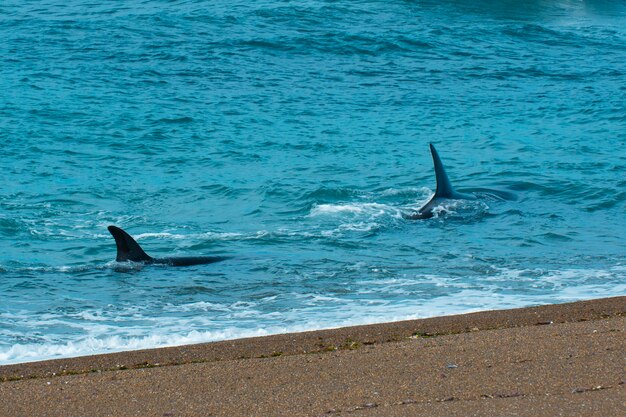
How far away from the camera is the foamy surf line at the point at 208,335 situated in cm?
721

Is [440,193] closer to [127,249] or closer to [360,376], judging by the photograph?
[127,249]

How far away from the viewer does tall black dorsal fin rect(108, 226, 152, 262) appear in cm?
1002

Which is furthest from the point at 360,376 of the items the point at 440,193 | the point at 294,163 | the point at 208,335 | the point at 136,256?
the point at 294,163

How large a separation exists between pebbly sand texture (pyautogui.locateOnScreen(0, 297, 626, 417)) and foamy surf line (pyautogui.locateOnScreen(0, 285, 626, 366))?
1.12 ft

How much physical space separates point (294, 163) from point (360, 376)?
1030 cm

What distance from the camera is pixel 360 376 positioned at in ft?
19.1

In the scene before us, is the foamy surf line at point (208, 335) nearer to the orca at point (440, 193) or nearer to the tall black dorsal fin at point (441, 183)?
the orca at point (440, 193)

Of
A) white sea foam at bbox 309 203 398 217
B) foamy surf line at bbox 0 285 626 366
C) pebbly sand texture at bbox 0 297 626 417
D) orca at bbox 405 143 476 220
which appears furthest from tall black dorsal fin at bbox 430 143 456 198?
pebbly sand texture at bbox 0 297 626 417

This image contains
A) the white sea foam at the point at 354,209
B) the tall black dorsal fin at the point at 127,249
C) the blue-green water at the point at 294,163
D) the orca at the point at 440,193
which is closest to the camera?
the blue-green water at the point at 294,163

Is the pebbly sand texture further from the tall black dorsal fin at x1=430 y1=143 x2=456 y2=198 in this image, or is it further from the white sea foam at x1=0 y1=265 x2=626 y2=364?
the tall black dorsal fin at x1=430 y1=143 x2=456 y2=198

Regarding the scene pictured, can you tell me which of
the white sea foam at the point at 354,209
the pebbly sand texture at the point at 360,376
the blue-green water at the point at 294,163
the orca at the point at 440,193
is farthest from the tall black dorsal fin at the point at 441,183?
the pebbly sand texture at the point at 360,376

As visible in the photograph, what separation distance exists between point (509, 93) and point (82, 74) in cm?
886

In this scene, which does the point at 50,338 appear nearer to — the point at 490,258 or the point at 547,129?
the point at 490,258

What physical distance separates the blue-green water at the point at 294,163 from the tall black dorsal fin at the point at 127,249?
0.19 metres
